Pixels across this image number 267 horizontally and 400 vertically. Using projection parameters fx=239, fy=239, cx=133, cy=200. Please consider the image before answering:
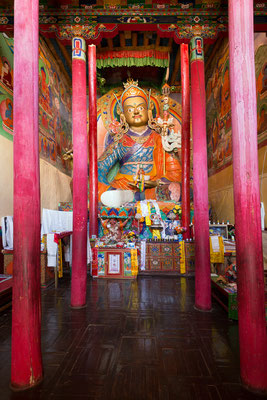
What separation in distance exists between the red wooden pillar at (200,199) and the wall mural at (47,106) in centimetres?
395

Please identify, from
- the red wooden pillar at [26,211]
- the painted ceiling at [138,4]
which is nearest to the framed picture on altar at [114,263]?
the red wooden pillar at [26,211]

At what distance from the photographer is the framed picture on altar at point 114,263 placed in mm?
5352

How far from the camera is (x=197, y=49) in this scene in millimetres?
4102

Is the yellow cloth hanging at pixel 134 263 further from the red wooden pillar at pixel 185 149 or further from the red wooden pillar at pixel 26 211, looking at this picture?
the red wooden pillar at pixel 26 211

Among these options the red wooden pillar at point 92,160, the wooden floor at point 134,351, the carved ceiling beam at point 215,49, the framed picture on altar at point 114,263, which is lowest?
the wooden floor at point 134,351

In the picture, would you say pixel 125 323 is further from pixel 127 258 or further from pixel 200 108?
pixel 200 108

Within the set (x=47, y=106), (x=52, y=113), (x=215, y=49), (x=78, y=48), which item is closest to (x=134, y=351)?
(x=78, y=48)

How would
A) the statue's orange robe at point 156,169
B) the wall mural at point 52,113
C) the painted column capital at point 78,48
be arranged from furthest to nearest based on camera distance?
the statue's orange robe at point 156,169 → the wall mural at point 52,113 → the painted column capital at point 78,48

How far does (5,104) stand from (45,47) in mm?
3811

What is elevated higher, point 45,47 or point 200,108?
point 45,47

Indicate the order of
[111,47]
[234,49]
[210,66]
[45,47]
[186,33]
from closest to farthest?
[234,49] → [186,33] → [45,47] → [111,47] → [210,66]

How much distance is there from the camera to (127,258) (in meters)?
5.38

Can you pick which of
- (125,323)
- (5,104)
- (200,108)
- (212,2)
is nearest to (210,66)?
(212,2)

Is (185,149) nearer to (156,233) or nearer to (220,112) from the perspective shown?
(156,233)
